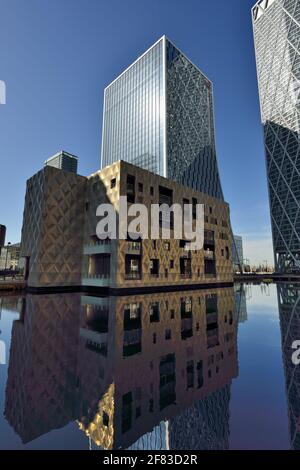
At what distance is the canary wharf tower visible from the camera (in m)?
86.6

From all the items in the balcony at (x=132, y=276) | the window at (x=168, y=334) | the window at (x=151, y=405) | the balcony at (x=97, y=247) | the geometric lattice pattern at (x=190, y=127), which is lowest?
the window at (x=151, y=405)

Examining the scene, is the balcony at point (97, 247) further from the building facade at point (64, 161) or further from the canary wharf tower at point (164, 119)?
the building facade at point (64, 161)

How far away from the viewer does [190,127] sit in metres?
98.8

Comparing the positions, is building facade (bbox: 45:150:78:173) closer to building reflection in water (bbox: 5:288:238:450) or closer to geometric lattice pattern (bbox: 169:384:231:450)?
building reflection in water (bbox: 5:288:238:450)

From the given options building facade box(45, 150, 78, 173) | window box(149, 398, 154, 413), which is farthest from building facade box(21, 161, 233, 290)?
building facade box(45, 150, 78, 173)

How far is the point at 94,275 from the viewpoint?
3634 cm

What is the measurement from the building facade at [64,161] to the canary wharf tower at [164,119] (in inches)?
2126

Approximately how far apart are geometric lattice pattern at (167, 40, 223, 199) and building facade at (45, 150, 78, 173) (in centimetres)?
8841

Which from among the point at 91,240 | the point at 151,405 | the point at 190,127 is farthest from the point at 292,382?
the point at 190,127

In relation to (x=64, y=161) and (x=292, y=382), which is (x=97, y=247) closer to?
(x=292, y=382)

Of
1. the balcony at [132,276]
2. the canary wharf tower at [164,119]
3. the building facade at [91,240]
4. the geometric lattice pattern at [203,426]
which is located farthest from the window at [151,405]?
the canary wharf tower at [164,119]

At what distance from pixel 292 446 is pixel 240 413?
1299 millimetres

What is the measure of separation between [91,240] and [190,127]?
81338 mm

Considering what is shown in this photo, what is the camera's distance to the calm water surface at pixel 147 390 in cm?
462
